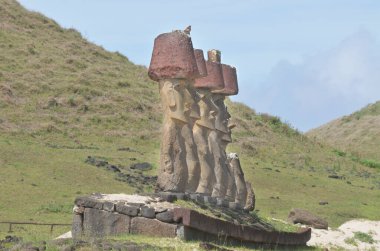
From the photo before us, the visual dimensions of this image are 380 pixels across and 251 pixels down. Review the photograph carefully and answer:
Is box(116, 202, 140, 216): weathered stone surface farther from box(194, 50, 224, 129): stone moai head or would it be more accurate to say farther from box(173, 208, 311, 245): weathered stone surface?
box(194, 50, 224, 129): stone moai head

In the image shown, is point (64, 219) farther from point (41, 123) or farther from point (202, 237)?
point (41, 123)

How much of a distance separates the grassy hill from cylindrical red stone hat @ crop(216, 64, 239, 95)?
5619 millimetres

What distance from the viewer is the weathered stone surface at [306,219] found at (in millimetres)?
27453

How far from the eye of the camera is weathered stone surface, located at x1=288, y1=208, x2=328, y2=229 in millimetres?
27453

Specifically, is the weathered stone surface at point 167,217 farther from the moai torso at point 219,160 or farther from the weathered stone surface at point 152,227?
the moai torso at point 219,160

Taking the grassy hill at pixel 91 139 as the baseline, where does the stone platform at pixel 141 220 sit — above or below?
below

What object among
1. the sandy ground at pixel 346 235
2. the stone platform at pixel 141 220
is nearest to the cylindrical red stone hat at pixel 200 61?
the stone platform at pixel 141 220

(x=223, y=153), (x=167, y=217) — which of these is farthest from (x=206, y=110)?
(x=167, y=217)

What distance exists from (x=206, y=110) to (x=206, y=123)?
0.48 m

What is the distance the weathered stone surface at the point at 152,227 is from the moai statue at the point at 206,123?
326 cm

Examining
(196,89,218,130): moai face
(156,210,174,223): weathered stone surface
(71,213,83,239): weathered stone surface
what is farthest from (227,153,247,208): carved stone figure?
(156,210,174,223): weathered stone surface

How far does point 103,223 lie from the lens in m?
16.8

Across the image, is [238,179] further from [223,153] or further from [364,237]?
[364,237]

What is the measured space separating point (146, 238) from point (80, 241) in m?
1.90
